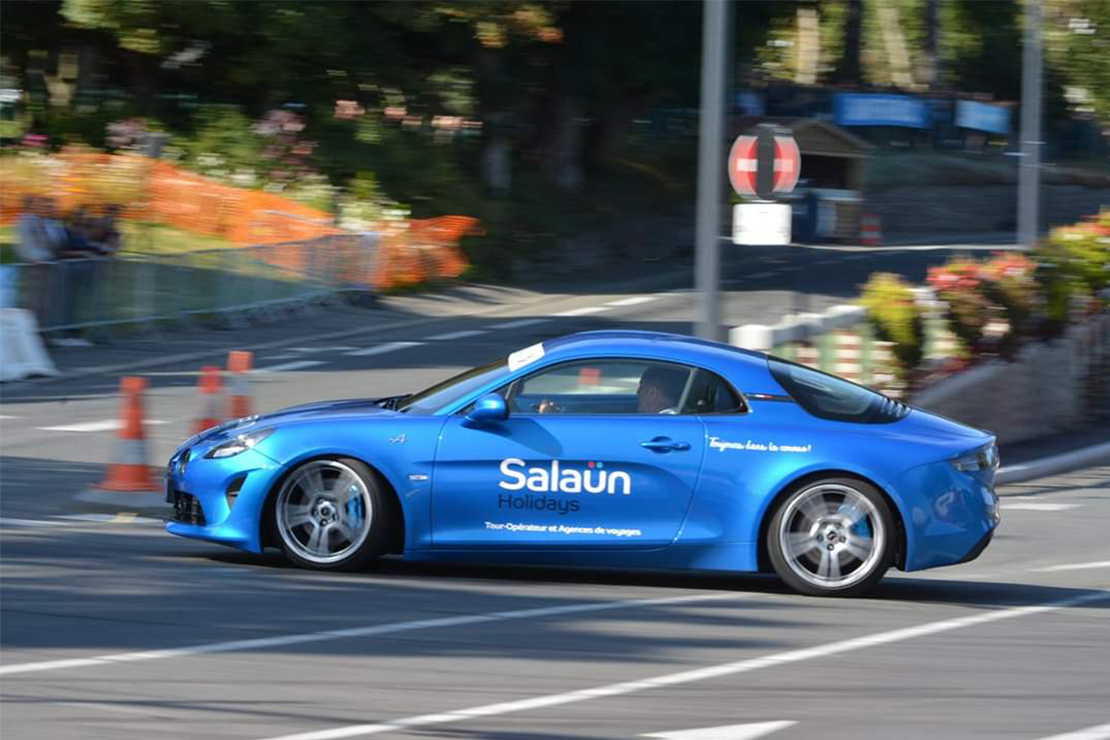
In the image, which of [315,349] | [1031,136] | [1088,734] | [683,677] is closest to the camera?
[1088,734]

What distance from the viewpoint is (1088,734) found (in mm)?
6527

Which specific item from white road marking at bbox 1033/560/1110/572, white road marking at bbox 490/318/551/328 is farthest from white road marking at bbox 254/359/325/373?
white road marking at bbox 1033/560/1110/572

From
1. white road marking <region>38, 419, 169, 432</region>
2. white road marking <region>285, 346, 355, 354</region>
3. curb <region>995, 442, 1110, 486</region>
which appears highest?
white road marking <region>38, 419, 169, 432</region>

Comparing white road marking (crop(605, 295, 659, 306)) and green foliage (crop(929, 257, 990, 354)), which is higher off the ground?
green foliage (crop(929, 257, 990, 354))

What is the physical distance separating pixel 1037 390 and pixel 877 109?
4543 centimetres

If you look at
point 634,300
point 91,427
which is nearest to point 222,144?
point 634,300

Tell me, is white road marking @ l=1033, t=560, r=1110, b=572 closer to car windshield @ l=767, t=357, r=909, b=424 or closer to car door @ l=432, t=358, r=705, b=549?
car windshield @ l=767, t=357, r=909, b=424

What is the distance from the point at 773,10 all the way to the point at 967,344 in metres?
25.6

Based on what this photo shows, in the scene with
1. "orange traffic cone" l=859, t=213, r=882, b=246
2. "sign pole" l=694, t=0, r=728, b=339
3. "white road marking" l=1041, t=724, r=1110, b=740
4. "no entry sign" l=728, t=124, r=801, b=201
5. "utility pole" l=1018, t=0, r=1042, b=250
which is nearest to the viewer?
"white road marking" l=1041, t=724, r=1110, b=740

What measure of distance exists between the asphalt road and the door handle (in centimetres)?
77

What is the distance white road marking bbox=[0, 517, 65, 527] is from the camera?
11.3 metres

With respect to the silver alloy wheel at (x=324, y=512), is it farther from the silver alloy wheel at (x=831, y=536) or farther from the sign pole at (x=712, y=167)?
the sign pole at (x=712, y=167)

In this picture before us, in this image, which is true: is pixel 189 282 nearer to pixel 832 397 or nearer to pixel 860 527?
pixel 832 397

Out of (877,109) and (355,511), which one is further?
(877,109)
